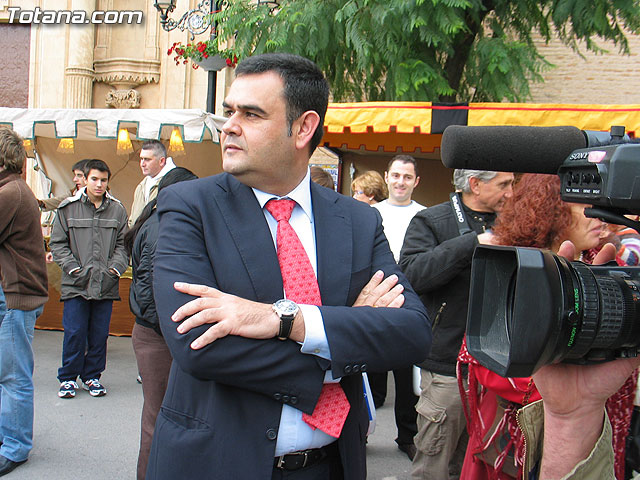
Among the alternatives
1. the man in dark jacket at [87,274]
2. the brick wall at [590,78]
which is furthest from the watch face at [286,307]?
the brick wall at [590,78]

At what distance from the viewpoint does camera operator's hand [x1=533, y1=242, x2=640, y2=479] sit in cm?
128

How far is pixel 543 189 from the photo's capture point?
7.45 feet

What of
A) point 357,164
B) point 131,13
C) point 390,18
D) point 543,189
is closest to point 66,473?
point 543,189

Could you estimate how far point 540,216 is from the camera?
7.38 ft

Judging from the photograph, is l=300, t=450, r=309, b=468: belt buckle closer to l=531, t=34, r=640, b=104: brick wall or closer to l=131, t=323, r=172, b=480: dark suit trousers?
l=131, t=323, r=172, b=480: dark suit trousers

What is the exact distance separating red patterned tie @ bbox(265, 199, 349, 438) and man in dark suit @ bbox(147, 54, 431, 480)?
0.08 feet

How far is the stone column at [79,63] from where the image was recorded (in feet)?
44.9

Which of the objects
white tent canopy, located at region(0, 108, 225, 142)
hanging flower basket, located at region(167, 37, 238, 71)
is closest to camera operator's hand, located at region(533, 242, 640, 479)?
white tent canopy, located at region(0, 108, 225, 142)

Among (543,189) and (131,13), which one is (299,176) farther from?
(131,13)

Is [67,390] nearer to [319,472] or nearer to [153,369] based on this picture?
[153,369]

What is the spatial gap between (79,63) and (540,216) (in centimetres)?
1355

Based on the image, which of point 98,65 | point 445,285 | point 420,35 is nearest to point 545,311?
point 445,285

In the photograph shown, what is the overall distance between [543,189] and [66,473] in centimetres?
354

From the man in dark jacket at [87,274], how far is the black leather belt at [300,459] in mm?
4245
